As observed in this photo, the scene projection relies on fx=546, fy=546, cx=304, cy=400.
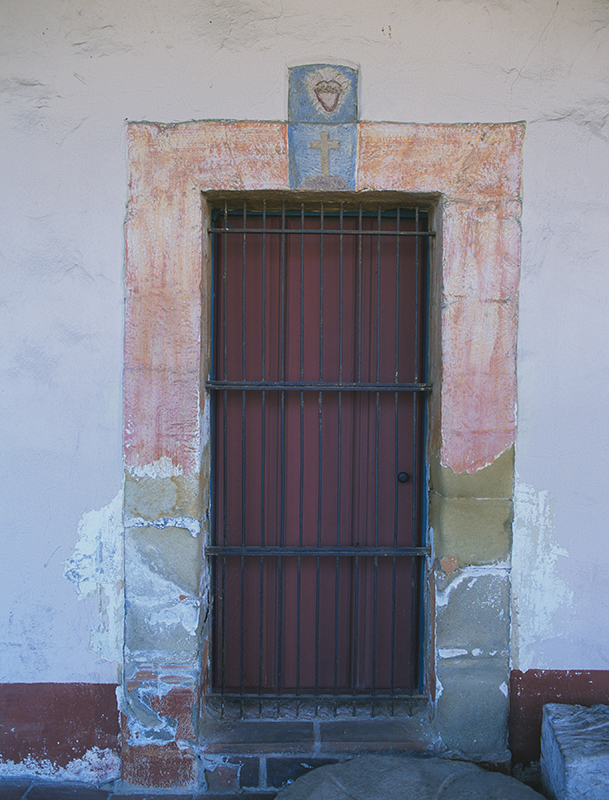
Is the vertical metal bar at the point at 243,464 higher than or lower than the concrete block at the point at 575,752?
higher

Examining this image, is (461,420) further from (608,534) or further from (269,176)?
(269,176)

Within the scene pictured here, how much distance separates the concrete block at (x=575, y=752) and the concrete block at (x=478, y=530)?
670 millimetres

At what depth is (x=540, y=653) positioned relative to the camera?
93.9 inches

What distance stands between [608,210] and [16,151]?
2.56 m

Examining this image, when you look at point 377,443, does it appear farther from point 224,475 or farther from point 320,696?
point 320,696

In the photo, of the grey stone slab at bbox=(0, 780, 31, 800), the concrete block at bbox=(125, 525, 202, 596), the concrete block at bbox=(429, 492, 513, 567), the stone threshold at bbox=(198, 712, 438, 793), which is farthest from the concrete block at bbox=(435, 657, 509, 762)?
the grey stone slab at bbox=(0, 780, 31, 800)

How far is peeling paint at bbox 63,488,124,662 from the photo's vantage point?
2373 mm

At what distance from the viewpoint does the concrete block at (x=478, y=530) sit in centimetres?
236

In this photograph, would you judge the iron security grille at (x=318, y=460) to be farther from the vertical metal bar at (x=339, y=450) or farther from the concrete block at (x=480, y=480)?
the concrete block at (x=480, y=480)

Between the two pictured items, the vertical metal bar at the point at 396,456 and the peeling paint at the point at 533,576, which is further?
the vertical metal bar at the point at 396,456

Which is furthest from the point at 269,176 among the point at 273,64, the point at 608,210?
the point at 608,210

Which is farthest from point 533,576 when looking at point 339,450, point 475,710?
point 339,450

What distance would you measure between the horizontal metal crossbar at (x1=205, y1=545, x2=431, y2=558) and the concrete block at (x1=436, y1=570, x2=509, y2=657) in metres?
0.22

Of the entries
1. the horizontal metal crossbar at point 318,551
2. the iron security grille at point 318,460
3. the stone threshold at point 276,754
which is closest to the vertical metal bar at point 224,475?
the iron security grille at point 318,460
